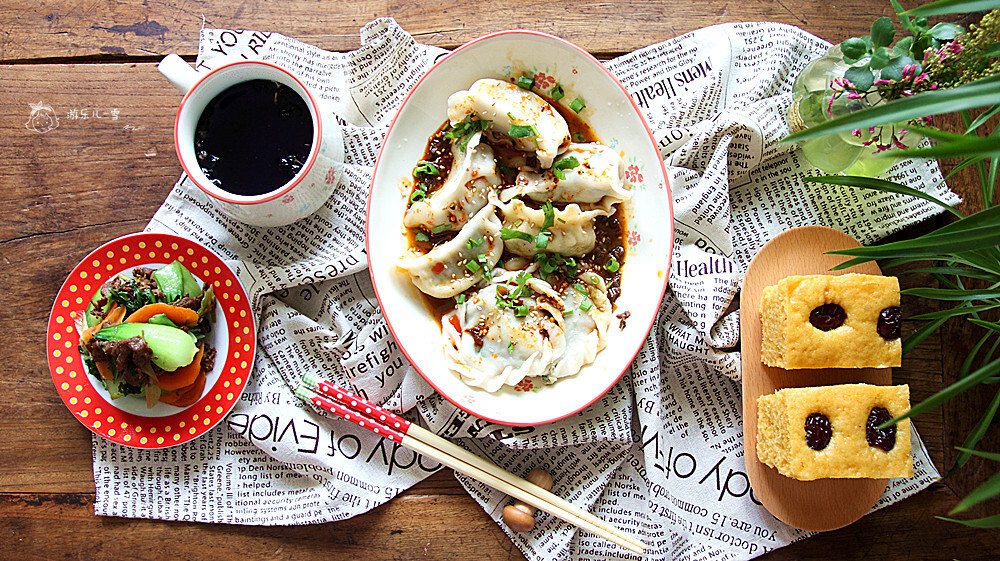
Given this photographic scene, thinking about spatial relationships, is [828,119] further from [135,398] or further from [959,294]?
[135,398]

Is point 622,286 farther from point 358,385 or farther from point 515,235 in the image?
point 358,385

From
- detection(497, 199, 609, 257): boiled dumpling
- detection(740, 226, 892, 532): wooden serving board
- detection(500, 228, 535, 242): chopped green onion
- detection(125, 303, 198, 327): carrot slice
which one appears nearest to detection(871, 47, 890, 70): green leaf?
detection(740, 226, 892, 532): wooden serving board

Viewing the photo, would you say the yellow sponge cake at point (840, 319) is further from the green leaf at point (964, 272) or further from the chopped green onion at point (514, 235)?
A: the chopped green onion at point (514, 235)

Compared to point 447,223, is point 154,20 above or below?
above

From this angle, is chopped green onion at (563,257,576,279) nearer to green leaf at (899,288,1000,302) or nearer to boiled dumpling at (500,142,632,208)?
boiled dumpling at (500,142,632,208)

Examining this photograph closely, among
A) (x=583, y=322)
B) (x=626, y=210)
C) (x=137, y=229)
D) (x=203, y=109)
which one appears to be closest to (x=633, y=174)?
(x=626, y=210)

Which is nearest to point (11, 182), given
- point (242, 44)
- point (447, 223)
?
point (242, 44)

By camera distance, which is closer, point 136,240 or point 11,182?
point 136,240
